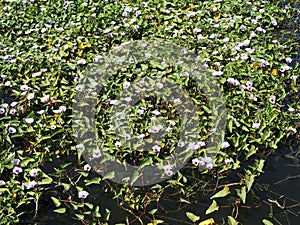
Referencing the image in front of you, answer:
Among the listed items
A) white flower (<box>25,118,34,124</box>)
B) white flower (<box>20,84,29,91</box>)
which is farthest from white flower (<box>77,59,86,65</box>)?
white flower (<box>25,118,34,124</box>)

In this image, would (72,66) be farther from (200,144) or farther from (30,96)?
(200,144)

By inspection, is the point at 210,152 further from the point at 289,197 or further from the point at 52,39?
the point at 52,39

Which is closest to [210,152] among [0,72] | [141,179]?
[141,179]

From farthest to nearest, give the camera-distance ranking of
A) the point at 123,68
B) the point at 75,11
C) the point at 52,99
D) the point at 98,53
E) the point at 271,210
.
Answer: the point at 75,11 → the point at 98,53 → the point at 123,68 → the point at 52,99 → the point at 271,210

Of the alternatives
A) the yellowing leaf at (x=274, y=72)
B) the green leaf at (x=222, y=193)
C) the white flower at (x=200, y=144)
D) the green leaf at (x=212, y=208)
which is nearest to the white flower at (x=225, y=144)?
the white flower at (x=200, y=144)

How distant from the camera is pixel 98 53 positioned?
369 cm

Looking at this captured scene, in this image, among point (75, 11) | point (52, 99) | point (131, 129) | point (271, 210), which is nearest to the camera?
point (271, 210)

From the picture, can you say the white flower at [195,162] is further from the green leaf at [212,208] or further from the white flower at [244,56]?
the white flower at [244,56]

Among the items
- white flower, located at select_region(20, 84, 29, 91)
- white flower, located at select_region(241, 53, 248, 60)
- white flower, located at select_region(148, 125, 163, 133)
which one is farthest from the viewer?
white flower, located at select_region(241, 53, 248, 60)

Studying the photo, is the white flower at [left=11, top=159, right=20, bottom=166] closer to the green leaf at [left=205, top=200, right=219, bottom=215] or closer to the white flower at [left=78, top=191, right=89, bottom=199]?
the white flower at [left=78, top=191, right=89, bottom=199]

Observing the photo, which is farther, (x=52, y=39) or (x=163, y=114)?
(x=52, y=39)

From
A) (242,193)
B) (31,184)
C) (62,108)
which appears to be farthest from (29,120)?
(242,193)

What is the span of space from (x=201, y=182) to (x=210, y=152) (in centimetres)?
20

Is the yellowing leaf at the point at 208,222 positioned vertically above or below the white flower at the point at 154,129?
below
